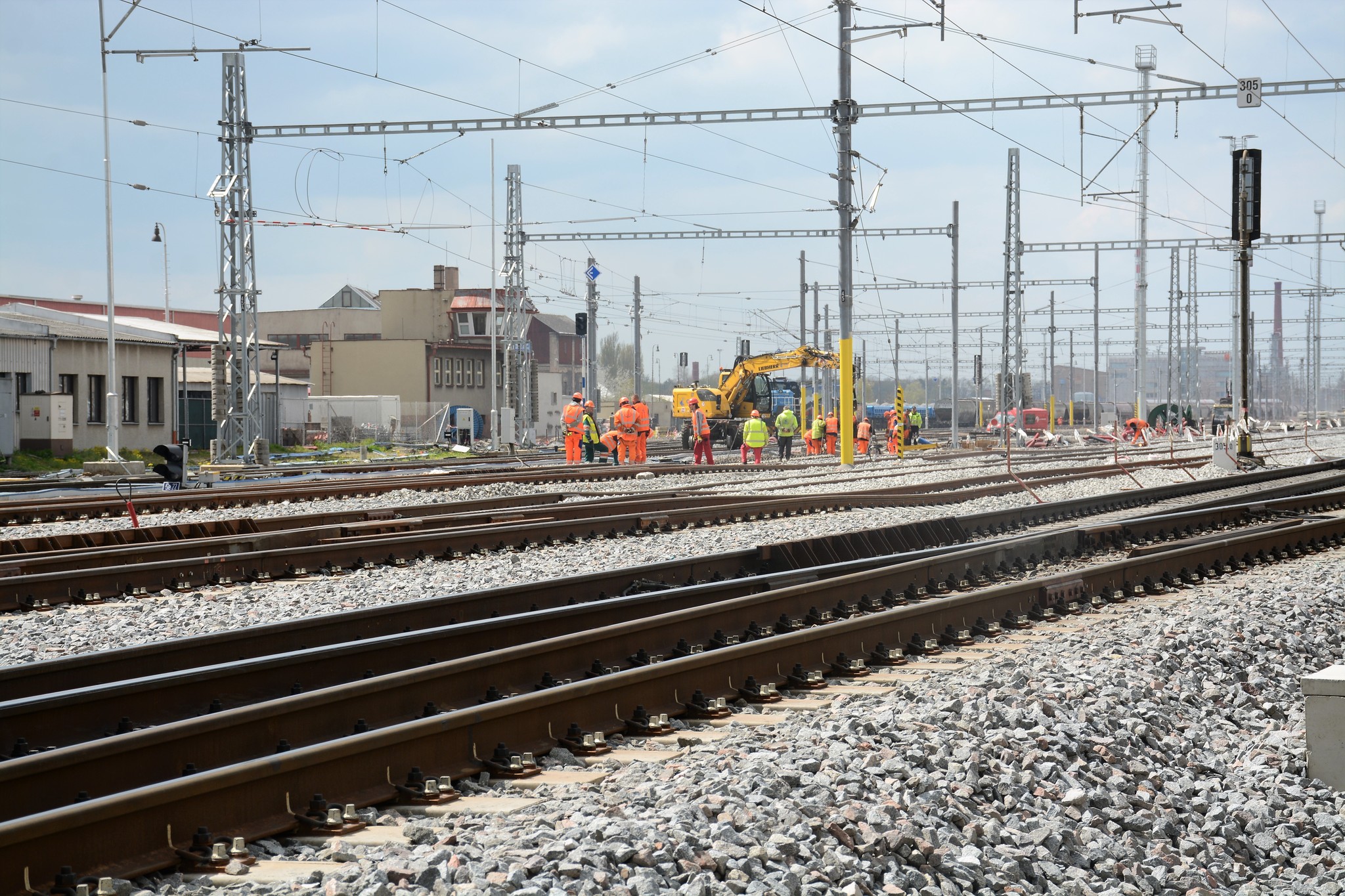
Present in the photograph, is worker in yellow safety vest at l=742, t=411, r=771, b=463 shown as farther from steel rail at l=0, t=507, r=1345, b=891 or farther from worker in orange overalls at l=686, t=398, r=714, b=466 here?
steel rail at l=0, t=507, r=1345, b=891

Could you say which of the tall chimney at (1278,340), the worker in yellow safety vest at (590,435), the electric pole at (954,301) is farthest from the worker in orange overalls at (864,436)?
the tall chimney at (1278,340)

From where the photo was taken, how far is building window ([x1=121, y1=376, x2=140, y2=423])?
37312 mm

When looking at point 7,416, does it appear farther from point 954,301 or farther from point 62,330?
point 954,301

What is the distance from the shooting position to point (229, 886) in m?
4.30

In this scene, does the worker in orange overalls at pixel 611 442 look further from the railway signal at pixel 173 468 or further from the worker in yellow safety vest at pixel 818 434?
the railway signal at pixel 173 468

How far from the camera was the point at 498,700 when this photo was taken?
6422 millimetres

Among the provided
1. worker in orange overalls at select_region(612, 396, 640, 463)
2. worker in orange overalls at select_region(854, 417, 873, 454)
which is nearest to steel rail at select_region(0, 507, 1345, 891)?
worker in orange overalls at select_region(612, 396, 640, 463)

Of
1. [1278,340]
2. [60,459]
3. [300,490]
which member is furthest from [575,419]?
[1278,340]

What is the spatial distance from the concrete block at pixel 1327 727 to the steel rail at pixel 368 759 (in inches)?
114

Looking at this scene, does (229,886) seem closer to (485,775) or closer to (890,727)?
(485,775)

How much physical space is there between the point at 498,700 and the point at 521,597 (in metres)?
3.01

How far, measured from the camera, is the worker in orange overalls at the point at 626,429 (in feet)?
103

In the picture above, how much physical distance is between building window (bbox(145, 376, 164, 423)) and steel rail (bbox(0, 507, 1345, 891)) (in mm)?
34295

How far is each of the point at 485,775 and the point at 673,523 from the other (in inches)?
429
